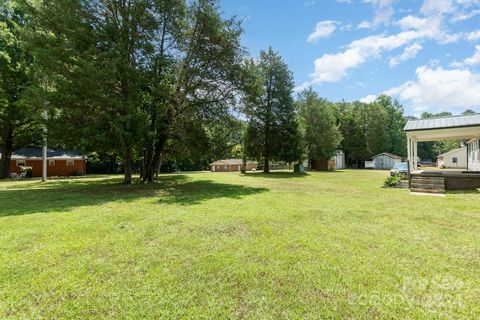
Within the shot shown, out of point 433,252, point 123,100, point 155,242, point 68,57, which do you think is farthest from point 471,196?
point 68,57

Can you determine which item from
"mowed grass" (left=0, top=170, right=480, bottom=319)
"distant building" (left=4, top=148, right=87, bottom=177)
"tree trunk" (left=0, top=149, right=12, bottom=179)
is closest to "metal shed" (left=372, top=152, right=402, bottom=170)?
"mowed grass" (left=0, top=170, right=480, bottom=319)

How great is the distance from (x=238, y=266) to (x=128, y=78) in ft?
39.3

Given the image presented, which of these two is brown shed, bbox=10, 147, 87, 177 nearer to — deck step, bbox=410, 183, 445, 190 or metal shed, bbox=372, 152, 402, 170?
deck step, bbox=410, 183, 445, 190

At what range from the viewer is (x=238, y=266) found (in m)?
3.95

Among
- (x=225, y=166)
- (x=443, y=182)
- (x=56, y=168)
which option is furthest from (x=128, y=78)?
(x=225, y=166)

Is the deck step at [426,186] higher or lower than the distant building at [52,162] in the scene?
lower

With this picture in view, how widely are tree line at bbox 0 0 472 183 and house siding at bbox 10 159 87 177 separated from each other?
368 centimetres

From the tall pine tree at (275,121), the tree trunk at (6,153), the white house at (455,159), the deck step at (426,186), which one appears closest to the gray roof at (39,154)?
the tree trunk at (6,153)

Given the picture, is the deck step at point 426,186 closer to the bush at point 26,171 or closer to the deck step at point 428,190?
the deck step at point 428,190

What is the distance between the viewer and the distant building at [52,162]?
27.7 m

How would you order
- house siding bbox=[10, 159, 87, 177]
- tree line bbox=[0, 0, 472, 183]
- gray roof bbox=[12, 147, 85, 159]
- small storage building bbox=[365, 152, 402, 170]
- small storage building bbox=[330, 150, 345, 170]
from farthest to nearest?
small storage building bbox=[365, 152, 402, 170] → small storage building bbox=[330, 150, 345, 170] → gray roof bbox=[12, 147, 85, 159] → house siding bbox=[10, 159, 87, 177] → tree line bbox=[0, 0, 472, 183]

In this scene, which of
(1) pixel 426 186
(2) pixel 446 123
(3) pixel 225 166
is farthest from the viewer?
(3) pixel 225 166

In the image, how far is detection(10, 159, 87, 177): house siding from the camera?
27625mm

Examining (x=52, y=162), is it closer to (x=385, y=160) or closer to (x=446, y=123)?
(x=446, y=123)
